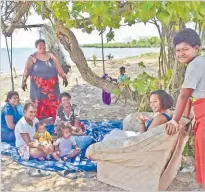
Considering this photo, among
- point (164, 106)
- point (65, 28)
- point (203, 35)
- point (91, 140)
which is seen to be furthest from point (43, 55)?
point (203, 35)

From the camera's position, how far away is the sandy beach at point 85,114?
96.8 inches

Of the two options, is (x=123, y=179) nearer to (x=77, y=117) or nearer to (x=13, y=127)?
(x=77, y=117)

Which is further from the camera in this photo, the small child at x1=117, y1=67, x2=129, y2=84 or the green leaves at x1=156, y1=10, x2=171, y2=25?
the small child at x1=117, y1=67, x2=129, y2=84

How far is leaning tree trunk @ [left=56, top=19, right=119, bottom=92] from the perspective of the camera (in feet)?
8.86

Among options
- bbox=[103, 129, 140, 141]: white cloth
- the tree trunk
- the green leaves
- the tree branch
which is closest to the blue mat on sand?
bbox=[103, 129, 140, 141]: white cloth

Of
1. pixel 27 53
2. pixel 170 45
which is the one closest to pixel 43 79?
pixel 27 53

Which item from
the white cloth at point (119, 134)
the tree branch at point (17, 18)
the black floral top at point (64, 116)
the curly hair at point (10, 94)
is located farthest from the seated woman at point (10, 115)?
the white cloth at point (119, 134)

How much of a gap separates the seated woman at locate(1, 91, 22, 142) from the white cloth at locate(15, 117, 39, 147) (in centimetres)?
3

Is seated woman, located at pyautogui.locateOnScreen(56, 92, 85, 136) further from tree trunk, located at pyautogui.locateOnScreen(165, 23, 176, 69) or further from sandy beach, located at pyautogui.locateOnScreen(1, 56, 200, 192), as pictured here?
tree trunk, located at pyautogui.locateOnScreen(165, 23, 176, 69)

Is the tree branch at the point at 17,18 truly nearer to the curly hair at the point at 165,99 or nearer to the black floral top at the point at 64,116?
the black floral top at the point at 64,116

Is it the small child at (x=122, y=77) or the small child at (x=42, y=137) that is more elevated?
the small child at (x=122, y=77)

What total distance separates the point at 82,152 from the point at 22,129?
1.43 ft

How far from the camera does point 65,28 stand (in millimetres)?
2693

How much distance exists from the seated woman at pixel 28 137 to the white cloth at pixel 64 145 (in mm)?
67
